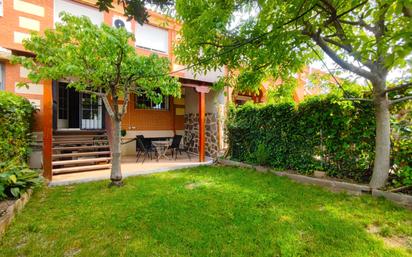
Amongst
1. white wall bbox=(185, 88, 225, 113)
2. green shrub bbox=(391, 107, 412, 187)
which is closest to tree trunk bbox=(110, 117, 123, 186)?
white wall bbox=(185, 88, 225, 113)

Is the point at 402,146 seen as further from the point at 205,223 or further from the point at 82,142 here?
the point at 82,142

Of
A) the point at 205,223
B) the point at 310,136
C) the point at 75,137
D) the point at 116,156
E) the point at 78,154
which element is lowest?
the point at 205,223

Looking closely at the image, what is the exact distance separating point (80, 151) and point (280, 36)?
23.8 ft

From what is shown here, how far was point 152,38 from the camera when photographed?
9.43 metres

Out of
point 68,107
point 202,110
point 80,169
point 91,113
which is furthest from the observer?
point 91,113

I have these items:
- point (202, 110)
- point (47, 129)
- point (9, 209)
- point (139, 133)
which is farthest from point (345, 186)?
point (139, 133)

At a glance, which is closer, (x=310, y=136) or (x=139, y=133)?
(x=310, y=136)

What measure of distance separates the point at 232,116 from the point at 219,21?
520 cm

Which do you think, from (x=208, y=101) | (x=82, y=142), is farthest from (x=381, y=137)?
(x=82, y=142)

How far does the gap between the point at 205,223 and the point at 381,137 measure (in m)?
3.90

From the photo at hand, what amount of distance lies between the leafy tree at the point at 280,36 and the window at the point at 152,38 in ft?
17.7

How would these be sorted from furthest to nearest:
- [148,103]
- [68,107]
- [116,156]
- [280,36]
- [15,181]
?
1. [148,103]
2. [68,107]
3. [116,156]
4. [15,181]
5. [280,36]

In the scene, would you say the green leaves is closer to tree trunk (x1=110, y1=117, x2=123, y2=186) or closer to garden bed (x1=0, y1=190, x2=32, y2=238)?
tree trunk (x1=110, y1=117, x2=123, y2=186)

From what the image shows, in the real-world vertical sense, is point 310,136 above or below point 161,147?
above
